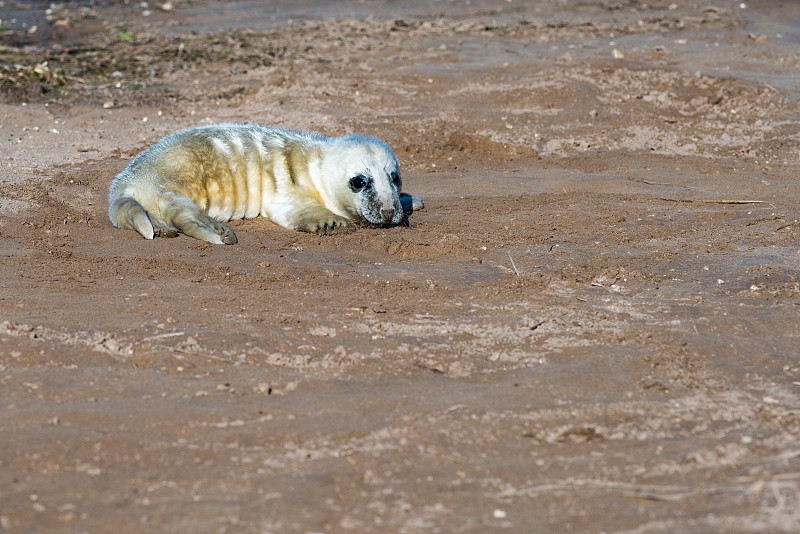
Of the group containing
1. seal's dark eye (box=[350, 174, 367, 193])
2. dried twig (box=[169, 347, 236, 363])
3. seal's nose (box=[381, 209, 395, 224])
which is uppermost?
seal's dark eye (box=[350, 174, 367, 193])

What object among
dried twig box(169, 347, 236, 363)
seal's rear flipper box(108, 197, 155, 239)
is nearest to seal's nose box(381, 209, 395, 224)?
seal's rear flipper box(108, 197, 155, 239)

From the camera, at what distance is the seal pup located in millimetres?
6234

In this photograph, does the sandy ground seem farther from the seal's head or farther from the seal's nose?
the seal's head

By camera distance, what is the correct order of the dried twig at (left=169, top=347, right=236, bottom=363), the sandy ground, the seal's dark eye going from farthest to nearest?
the seal's dark eye → the dried twig at (left=169, top=347, right=236, bottom=363) → the sandy ground

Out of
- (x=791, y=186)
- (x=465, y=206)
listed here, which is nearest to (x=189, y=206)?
(x=465, y=206)

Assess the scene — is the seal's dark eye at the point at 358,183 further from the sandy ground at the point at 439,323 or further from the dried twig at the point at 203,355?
the dried twig at the point at 203,355

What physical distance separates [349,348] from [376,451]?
2.89 ft

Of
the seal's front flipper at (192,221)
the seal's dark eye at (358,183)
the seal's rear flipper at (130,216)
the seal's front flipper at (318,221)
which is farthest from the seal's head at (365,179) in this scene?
the seal's rear flipper at (130,216)

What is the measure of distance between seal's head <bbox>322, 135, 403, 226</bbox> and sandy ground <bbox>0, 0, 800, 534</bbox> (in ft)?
0.83

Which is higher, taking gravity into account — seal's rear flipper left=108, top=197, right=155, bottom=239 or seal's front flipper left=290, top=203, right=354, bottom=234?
seal's rear flipper left=108, top=197, right=155, bottom=239

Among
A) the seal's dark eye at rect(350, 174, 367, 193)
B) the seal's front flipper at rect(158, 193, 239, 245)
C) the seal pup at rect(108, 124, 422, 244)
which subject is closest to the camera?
the seal's front flipper at rect(158, 193, 239, 245)

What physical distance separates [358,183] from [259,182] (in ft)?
2.37

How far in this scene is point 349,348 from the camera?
4.20 meters

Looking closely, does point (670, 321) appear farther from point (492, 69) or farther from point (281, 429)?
point (492, 69)
